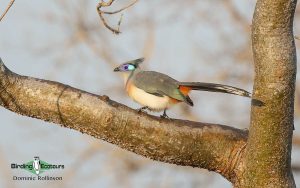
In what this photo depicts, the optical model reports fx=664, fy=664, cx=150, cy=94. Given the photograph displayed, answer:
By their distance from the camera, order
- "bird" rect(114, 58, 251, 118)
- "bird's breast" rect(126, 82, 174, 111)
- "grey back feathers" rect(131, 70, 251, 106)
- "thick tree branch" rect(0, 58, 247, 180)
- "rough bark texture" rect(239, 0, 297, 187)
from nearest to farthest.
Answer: "rough bark texture" rect(239, 0, 297, 187) < "thick tree branch" rect(0, 58, 247, 180) < "grey back feathers" rect(131, 70, 251, 106) < "bird" rect(114, 58, 251, 118) < "bird's breast" rect(126, 82, 174, 111)

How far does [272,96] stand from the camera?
2922mm

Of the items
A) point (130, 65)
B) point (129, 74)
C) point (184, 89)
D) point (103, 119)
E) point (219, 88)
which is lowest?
point (103, 119)

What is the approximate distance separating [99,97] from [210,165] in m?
0.64

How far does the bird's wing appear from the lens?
3785 millimetres

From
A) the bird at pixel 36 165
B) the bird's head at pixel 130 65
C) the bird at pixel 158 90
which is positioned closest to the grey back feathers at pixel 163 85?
the bird at pixel 158 90

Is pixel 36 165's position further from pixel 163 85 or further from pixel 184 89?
pixel 184 89

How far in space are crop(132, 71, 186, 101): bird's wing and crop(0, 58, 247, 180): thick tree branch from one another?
0.60m

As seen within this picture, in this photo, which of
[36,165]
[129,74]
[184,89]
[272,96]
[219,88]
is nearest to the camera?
[272,96]

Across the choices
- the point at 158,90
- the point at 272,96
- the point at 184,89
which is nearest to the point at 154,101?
the point at 158,90

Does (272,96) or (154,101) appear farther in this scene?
(154,101)

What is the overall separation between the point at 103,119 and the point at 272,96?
0.78m

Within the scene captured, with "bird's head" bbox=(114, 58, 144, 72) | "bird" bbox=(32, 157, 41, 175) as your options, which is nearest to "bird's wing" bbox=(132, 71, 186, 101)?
"bird's head" bbox=(114, 58, 144, 72)

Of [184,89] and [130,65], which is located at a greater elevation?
[130,65]

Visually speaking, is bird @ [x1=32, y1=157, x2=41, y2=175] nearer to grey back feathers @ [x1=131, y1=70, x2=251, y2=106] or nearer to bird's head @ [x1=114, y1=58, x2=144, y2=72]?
bird's head @ [x1=114, y1=58, x2=144, y2=72]
